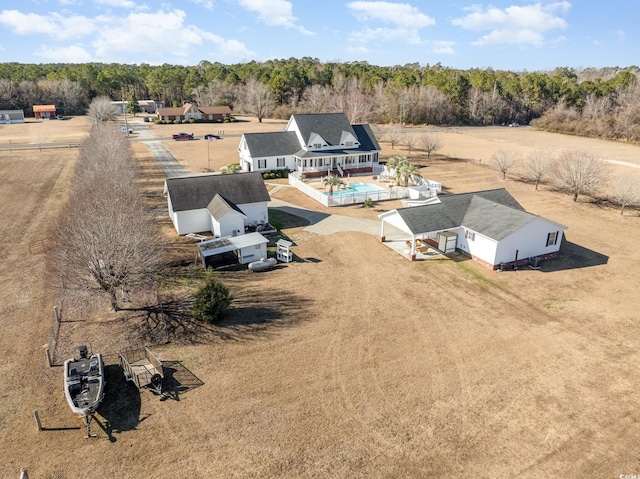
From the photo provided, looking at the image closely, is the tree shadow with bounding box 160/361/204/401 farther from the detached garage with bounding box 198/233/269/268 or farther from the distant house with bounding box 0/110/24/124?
the distant house with bounding box 0/110/24/124

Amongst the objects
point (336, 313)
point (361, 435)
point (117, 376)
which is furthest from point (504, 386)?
point (117, 376)

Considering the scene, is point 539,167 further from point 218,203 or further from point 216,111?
point 216,111

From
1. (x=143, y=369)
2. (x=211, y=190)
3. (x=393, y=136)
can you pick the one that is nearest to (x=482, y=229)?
(x=211, y=190)

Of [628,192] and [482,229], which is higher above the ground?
[628,192]

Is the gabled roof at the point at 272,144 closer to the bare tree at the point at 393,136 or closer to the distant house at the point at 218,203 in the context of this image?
the distant house at the point at 218,203

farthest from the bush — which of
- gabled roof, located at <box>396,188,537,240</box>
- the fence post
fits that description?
gabled roof, located at <box>396,188,537,240</box>

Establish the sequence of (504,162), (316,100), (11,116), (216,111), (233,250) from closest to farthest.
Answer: (233,250)
(504,162)
(11,116)
(316,100)
(216,111)

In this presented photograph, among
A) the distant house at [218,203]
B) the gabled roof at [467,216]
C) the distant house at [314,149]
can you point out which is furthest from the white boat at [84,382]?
the distant house at [314,149]
